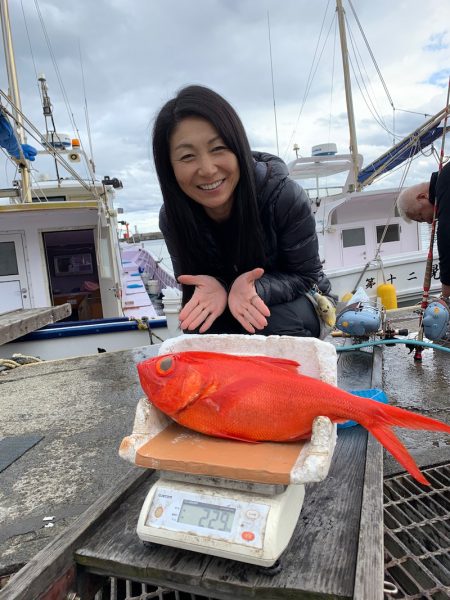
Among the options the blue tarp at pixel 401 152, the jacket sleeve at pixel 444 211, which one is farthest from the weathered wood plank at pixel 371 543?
the blue tarp at pixel 401 152

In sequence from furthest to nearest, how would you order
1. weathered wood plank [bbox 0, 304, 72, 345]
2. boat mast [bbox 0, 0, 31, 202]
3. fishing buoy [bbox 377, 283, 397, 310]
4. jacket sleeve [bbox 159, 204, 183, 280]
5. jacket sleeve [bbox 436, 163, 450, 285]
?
fishing buoy [bbox 377, 283, 397, 310] < boat mast [bbox 0, 0, 31, 202] < weathered wood plank [bbox 0, 304, 72, 345] < jacket sleeve [bbox 436, 163, 450, 285] < jacket sleeve [bbox 159, 204, 183, 280]

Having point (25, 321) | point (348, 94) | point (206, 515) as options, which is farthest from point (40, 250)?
point (348, 94)

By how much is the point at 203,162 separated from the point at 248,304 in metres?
0.74

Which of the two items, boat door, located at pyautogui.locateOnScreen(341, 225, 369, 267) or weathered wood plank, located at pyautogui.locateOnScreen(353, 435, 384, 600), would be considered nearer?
weathered wood plank, located at pyautogui.locateOnScreen(353, 435, 384, 600)

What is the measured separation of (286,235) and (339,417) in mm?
1451

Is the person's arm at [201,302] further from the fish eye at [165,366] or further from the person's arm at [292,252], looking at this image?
the fish eye at [165,366]

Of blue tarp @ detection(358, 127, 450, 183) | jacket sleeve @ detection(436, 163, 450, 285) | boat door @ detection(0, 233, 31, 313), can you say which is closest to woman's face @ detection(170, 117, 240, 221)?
jacket sleeve @ detection(436, 163, 450, 285)

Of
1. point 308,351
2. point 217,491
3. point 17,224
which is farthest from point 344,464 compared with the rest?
point 17,224

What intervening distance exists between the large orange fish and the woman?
0.83 metres

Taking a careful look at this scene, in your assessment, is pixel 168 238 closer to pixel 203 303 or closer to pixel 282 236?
pixel 203 303

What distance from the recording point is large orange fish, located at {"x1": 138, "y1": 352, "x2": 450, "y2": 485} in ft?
3.99

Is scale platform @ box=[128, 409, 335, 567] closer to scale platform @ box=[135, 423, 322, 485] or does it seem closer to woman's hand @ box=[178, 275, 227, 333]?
scale platform @ box=[135, 423, 322, 485]

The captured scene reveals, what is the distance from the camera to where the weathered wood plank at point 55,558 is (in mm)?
1119

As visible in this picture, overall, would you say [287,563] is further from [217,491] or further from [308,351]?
[308,351]
